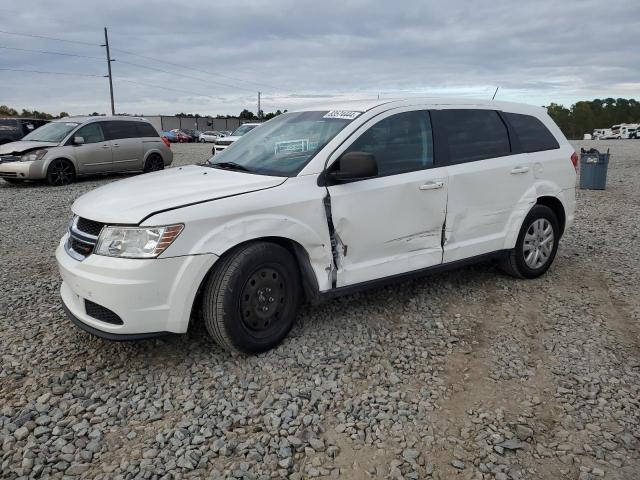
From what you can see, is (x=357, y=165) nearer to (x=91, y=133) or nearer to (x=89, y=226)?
(x=89, y=226)

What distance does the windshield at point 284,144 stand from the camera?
3.79 m

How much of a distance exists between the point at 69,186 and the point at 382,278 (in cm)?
1079

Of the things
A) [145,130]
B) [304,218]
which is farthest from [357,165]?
[145,130]

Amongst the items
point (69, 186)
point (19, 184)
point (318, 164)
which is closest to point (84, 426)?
point (318, 164)

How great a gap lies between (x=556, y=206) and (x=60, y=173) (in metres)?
11.3

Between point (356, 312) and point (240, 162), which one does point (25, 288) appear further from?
point (356, 312)

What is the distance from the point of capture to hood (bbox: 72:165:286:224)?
3162 mm

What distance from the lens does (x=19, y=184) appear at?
12.9 metres

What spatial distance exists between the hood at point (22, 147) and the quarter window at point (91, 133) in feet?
2.23

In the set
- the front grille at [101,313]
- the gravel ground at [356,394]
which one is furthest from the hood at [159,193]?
the gravel ground at [356,394]

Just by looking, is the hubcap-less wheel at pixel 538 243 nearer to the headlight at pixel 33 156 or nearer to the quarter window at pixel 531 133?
the quarter window at pixel 531 133

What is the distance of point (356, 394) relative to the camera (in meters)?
3.13

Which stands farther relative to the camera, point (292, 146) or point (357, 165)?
point (292, 146)

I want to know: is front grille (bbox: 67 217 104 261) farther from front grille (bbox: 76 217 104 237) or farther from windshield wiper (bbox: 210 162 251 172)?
windshield wiper (bbox: 210 162 251 172)
